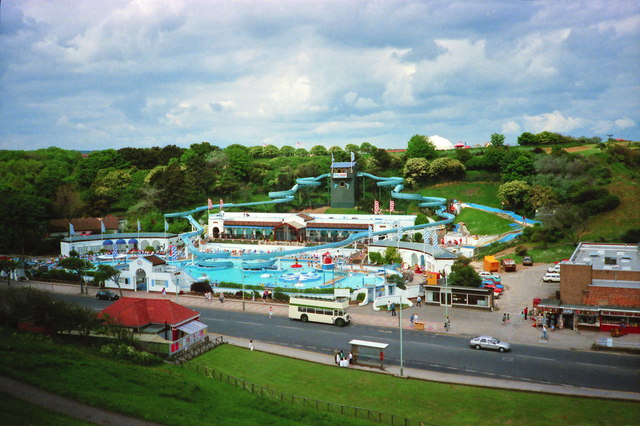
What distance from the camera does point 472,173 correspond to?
89375 mm

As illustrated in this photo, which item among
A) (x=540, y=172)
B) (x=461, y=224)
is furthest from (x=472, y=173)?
(x=461, y=224)

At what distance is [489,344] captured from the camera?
3058cm

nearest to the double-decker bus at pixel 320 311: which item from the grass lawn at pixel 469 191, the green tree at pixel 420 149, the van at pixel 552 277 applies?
the van at pixel 552 277

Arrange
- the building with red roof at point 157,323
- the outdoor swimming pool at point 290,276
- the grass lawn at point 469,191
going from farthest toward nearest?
the grass lawn at point 469,191
the outdoor swimming pool at point 290,276
the building with red roof at point 157,323

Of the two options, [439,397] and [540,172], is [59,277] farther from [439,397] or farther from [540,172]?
[540,172]

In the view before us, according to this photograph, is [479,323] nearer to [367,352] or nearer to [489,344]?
[489,344]

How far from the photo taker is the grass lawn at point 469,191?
81.2 meters

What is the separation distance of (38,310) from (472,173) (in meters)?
→ 75.0

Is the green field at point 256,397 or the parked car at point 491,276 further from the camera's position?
the parked car at point 491,276

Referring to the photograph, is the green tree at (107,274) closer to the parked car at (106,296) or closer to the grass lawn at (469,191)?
the parked car at (106,296)

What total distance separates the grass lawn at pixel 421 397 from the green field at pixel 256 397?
42 mm

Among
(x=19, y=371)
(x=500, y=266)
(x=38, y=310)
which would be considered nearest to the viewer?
(x=19, y=371)

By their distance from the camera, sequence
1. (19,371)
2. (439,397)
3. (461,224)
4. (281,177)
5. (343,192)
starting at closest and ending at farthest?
(19,371) → (439,397) → (461,224) → (343,192) → (281,177)

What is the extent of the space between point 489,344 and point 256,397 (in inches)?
584
